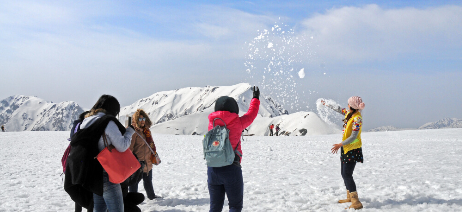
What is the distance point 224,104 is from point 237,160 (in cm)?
81

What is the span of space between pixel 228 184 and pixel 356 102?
3.29 m

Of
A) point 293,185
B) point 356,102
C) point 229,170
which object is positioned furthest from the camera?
point 293,185

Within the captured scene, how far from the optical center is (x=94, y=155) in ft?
12.6

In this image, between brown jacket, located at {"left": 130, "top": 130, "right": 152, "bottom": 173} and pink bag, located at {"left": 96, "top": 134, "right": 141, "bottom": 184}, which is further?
brown jacket, located at {"left": 130, "top": 130, "right": 152, "bottom": 173}

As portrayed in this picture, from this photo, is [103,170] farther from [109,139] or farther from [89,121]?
[89,121]

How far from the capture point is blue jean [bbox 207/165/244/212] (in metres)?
4.05

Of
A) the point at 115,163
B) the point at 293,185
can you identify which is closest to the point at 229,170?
the point at 115,163

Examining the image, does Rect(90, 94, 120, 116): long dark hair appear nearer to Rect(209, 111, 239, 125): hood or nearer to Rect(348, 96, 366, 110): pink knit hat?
Rect(209, 111, 239, 125): hood

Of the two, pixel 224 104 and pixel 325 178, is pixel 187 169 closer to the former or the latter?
pixel 325 178

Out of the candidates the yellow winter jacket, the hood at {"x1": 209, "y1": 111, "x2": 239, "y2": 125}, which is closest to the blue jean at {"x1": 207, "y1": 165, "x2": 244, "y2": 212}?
the hood at {"x1": 209, "y1": 111, "x2": 239, "y2": 125}

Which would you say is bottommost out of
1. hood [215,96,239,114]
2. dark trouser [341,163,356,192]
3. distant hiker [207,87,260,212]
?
dark trouser [341,163,356,192]

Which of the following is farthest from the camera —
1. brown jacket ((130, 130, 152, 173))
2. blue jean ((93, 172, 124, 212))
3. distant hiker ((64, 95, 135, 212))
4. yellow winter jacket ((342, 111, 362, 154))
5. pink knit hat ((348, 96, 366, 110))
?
brown jacket ((130, 130, 152, 173))

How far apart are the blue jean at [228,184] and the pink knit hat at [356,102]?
119 inches

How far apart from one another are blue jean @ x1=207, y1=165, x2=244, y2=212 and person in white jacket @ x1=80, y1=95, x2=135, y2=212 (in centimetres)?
125
